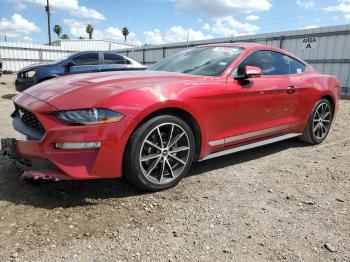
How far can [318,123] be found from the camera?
5090mm

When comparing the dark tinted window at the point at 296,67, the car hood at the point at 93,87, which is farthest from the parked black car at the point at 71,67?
the car hood at the point at 93,87

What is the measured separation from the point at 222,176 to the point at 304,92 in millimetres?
1887

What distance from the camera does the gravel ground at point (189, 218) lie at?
7.52 ft

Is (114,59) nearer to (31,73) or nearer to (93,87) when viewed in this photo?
(31,73)

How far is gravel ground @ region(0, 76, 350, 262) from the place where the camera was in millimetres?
2293

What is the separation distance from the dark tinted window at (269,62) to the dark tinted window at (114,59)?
637 cm

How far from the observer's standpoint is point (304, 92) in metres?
4.62

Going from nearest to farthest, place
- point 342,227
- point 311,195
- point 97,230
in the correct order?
point 97,230, point 342,227, point 311,195

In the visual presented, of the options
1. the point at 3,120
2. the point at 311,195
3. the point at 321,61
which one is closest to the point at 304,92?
the point at 311,195

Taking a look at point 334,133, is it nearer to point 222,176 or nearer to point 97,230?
point 222,176

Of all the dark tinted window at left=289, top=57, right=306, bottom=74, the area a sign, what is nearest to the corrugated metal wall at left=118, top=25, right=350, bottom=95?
the area a sign

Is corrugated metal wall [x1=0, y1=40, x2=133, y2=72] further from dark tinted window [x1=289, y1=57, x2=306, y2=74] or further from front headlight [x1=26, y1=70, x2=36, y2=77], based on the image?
dark tinted window [x1=289, y1=57, x2=306, y2=74]

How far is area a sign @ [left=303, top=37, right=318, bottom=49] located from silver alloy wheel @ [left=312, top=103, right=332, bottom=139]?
9879mm

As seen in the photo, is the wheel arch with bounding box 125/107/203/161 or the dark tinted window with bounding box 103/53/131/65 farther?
the dark tinted window with bounding box 103/53/131/65
